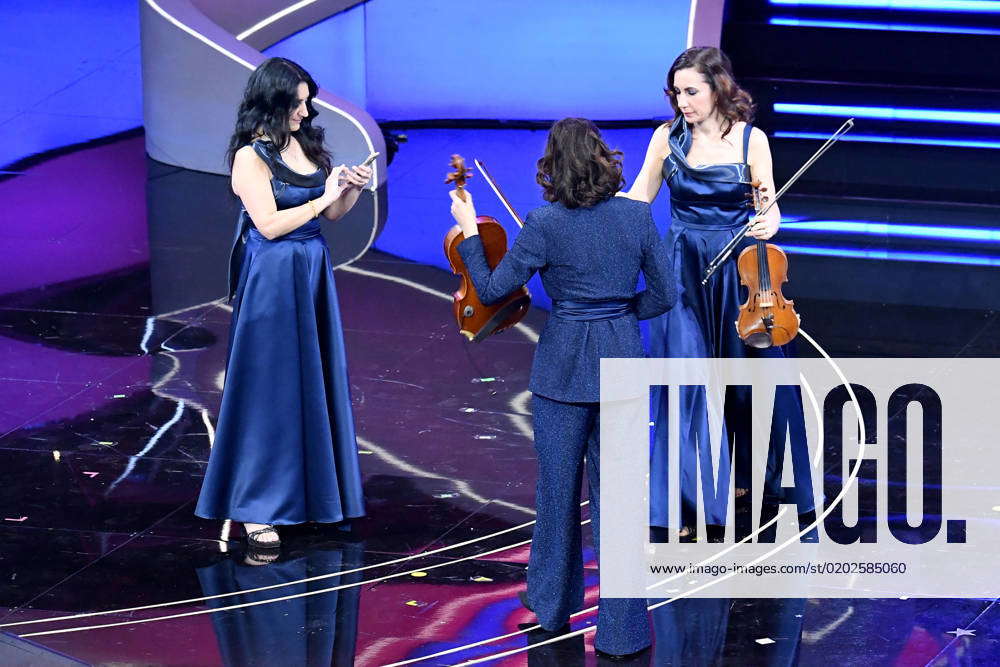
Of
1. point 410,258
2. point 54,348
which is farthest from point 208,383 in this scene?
point 410,258

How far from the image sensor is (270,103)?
5.42 m

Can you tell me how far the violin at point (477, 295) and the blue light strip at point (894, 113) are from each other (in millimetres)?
6792

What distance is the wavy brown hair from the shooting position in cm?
536

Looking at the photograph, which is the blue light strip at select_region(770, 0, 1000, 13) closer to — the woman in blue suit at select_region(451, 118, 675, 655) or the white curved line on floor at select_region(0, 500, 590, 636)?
the white curved line on floor at select_region(0, 500, 590, 636)

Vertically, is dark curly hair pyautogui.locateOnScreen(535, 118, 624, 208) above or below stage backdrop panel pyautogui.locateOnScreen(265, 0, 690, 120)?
below

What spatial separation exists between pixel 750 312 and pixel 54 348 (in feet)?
13.3

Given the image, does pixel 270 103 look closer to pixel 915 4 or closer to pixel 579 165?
pixel 579 165

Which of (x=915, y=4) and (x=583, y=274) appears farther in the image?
(x=915, y=4)

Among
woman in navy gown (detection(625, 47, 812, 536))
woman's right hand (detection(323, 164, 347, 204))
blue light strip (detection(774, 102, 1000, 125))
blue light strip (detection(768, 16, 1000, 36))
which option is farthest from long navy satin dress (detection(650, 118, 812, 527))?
blue light strip (detection(768, 16, 1000, 36))

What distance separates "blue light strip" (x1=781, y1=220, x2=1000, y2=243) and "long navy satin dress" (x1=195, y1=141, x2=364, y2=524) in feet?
16.0

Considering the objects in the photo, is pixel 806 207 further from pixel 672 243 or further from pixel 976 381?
pixel 672 243

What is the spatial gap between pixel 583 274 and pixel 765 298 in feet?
3.04

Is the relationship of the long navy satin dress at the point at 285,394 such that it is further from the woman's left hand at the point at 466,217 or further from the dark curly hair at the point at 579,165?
the dark curly hair at the point at 579,165

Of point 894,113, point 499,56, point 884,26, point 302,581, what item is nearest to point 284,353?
point 302,581
